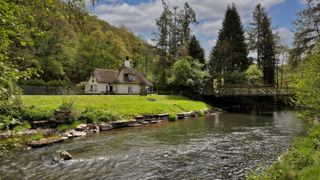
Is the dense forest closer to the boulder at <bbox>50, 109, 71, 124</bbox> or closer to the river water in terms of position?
the boulder at <bbox>50, 109, 71, 124</bbox>

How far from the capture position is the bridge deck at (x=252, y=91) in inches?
1987

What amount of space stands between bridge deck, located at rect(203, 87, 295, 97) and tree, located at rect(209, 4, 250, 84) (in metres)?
14.7

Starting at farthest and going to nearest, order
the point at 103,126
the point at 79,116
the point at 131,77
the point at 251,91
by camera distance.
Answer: the point at 131,77 < the point at 251,91 < the point at 79,116 < the point at 103,126

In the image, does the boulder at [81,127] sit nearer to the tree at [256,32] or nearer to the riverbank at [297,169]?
the riverbank at [297,169]

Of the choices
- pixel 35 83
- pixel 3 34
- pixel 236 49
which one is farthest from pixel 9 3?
pixel 236 49

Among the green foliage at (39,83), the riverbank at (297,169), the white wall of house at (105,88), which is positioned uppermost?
the green foliage at (39,83)

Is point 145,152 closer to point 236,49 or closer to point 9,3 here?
point 9,3

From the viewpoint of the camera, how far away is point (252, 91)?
173ft

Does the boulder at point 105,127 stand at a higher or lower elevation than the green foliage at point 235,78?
lower

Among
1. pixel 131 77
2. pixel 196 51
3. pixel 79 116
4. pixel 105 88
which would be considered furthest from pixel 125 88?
pixel 79 116

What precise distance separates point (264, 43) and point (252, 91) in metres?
20.4

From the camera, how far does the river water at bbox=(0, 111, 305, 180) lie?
44.8ft

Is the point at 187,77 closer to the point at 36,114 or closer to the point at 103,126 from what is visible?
the point at 103,126

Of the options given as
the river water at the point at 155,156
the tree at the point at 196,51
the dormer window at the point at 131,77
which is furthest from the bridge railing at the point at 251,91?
the river water at the point at 155,156
